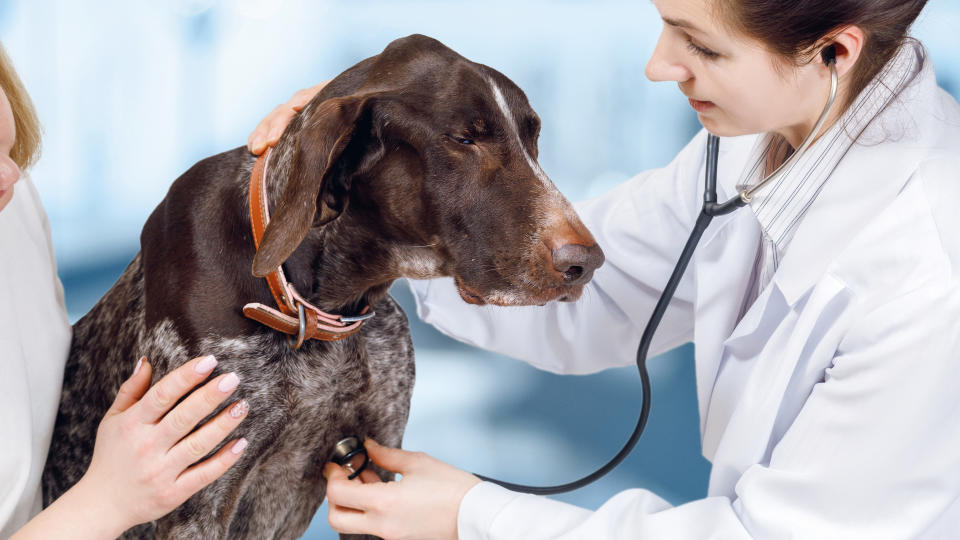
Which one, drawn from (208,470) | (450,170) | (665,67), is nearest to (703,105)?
(665,67)

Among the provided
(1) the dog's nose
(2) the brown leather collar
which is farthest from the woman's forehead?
(2) the brown leather collar

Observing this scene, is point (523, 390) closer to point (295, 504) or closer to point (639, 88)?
point (639, 88)

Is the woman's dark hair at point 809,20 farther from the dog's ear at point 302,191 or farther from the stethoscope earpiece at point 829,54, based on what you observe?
the dog's ear at point 302,191

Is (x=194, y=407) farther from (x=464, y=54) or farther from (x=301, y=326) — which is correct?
(x=464, y=54)

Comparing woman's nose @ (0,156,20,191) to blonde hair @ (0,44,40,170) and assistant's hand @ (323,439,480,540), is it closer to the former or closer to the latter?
blonde hair @ (0,44,40,170)

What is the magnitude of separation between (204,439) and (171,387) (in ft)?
0.34

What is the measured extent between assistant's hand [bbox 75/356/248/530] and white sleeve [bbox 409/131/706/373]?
706 millimetres

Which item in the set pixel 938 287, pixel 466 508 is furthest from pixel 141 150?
pixel 938 287

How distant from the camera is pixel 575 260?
1.57 meters

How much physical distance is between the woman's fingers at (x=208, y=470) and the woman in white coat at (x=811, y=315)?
0.81ft

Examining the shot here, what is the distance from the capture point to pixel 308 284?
174 cm

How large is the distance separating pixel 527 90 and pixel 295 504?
65.8 inches

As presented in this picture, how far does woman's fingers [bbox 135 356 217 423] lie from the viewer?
5.31 feet

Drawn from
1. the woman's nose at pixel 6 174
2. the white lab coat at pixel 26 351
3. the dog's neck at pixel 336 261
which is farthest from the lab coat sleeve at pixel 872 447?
the woman's nose at pixel 6 174
